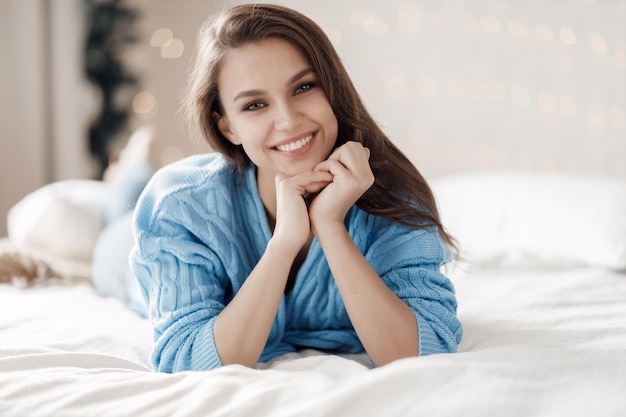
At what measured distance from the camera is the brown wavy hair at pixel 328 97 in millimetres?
1320

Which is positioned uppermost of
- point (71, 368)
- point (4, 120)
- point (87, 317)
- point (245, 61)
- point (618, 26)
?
point (618, 26)

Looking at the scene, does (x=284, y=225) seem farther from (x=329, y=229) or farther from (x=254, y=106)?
(x=254, y=106)

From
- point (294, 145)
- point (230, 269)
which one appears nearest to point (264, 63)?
point (294, 145)

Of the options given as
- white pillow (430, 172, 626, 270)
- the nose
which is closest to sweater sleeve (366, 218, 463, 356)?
the nose

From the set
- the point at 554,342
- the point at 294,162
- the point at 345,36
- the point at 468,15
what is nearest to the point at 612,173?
the point at 468,15

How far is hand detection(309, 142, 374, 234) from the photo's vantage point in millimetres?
1298

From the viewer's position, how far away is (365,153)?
4.42 ft

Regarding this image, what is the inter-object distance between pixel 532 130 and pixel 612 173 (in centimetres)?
31

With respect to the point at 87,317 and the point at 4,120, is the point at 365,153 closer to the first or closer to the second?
the point at 87,317

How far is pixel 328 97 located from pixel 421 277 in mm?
372

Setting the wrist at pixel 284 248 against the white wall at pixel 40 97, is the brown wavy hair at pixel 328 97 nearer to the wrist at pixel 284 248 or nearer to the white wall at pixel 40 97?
the wrist at pixel 284 248

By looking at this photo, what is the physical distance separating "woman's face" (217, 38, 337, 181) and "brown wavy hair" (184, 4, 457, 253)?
2cm

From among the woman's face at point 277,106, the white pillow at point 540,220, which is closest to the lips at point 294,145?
the woman's face at point 277,106

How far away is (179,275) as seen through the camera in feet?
4.34
